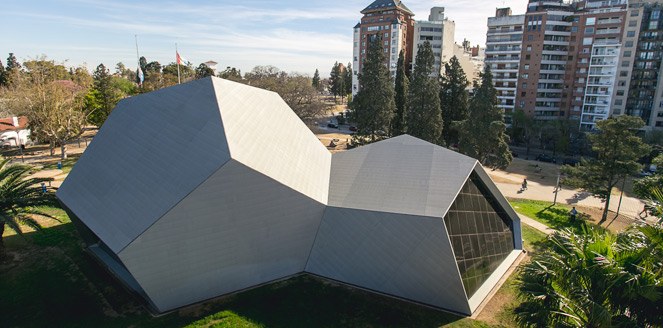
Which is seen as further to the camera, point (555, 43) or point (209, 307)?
point (555, 43)

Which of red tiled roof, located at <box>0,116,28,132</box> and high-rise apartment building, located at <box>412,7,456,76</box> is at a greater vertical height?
high-rise apartment building, located at <box>412,7,456,76</box>

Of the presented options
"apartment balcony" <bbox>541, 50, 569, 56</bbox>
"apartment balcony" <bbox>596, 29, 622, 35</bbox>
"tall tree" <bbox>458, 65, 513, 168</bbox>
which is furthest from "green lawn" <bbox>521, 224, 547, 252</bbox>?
"apartment balcony" <bbox>596, 29, 622, 35</bbox>

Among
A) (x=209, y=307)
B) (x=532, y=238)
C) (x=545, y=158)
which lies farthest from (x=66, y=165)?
(x=545, y=158)

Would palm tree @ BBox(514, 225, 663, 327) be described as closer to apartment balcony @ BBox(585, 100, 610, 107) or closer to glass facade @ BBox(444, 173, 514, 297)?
glass facade @ BBox(444, 173, 514, 297)

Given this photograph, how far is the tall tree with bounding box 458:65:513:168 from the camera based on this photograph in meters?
39.8

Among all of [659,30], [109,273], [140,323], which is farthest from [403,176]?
[659,30]

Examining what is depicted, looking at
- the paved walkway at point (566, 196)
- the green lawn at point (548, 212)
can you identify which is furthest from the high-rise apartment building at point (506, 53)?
the green lawn at point (548, 212)

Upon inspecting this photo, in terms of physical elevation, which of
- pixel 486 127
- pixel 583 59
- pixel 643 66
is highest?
pixel 583 59

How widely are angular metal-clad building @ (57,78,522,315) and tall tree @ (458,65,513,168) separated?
1938 cm

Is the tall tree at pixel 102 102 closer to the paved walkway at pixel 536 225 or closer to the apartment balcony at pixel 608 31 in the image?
the paved walkway at pixel 536 225

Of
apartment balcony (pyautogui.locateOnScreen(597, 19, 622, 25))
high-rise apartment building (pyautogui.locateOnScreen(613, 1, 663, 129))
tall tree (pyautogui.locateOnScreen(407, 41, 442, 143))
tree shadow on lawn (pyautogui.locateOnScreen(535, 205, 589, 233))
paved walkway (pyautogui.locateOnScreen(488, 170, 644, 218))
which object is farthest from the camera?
apartment balcony (pyautogui.locateOnScreen(597, 19, 622, 25))

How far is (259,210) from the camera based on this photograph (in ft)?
59.7

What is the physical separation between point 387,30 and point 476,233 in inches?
3103

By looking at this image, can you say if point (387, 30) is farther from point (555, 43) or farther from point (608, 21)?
point (608, 21)
